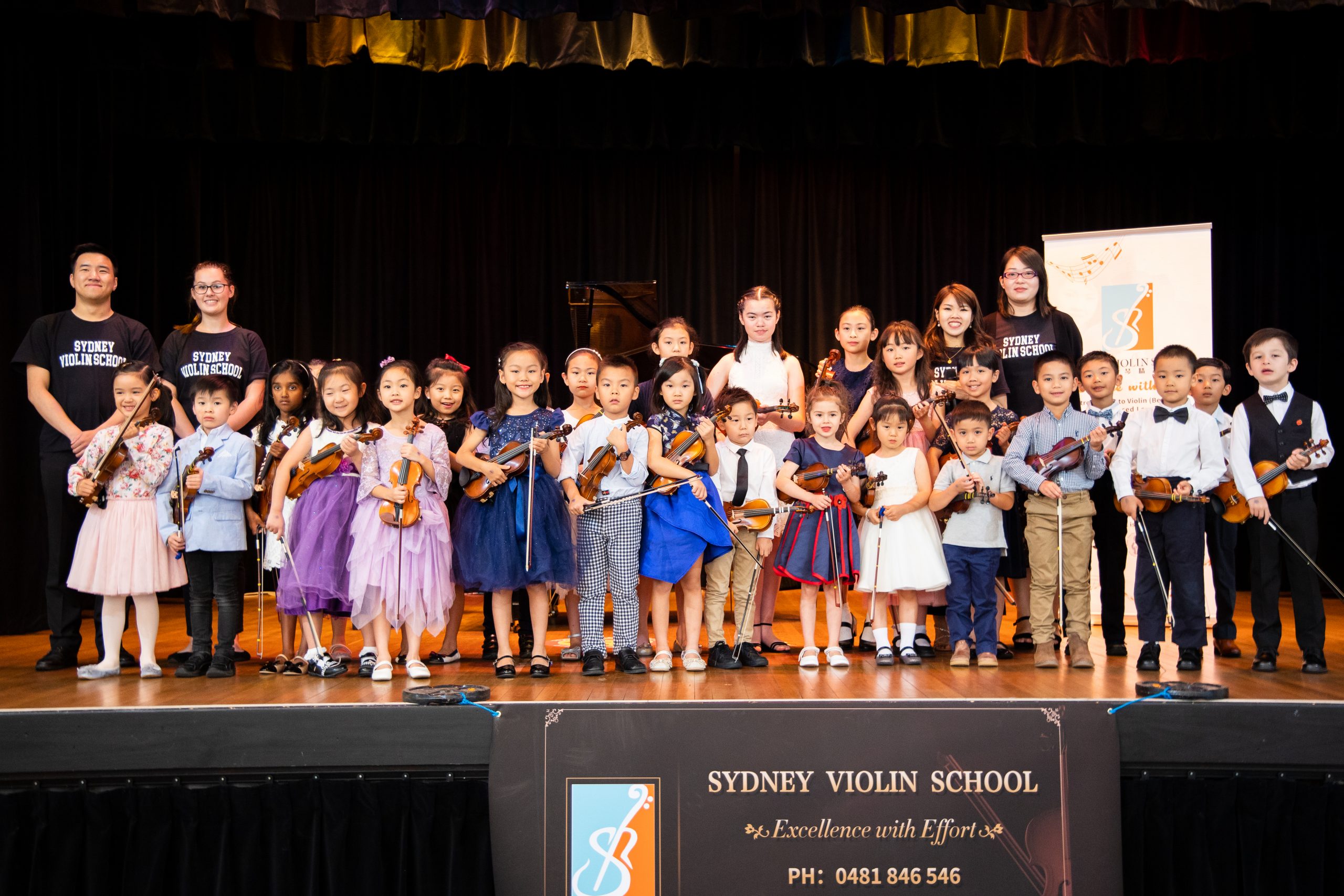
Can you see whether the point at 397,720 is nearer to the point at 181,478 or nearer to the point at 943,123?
the point at 181,478

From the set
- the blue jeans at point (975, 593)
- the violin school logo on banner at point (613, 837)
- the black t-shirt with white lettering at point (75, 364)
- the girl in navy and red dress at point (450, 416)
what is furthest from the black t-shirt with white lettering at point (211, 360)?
the blue jeans at point (975, 593)

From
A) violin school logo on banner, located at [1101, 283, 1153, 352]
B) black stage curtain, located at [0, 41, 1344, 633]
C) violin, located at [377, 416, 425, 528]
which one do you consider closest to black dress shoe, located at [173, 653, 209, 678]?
violin, located at [377, 416, 425, 528]

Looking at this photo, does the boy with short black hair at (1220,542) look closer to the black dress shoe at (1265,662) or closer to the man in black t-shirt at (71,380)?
the black dress shoe at (1265,662)

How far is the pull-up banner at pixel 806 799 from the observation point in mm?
3115

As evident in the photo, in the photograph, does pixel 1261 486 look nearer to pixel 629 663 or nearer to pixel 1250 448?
pixel 1250 448

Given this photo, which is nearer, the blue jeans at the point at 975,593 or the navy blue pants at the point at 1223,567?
the blue jeans at the point at 975,593

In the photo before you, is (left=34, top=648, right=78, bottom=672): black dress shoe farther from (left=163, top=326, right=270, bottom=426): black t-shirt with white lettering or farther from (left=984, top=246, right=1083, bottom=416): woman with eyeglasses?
(left=984, top=246, right=1083, bottom=416): woman with eyeglasses

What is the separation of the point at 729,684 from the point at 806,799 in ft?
1.94

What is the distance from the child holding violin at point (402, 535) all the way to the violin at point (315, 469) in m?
0.15

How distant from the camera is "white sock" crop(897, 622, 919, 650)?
423cm

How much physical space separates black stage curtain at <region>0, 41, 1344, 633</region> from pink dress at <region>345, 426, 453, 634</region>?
383 cm

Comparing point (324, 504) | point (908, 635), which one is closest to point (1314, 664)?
point (908, 635)

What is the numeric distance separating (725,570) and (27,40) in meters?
5.14

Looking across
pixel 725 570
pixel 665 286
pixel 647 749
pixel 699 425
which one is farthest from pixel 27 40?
pixel 647 749
